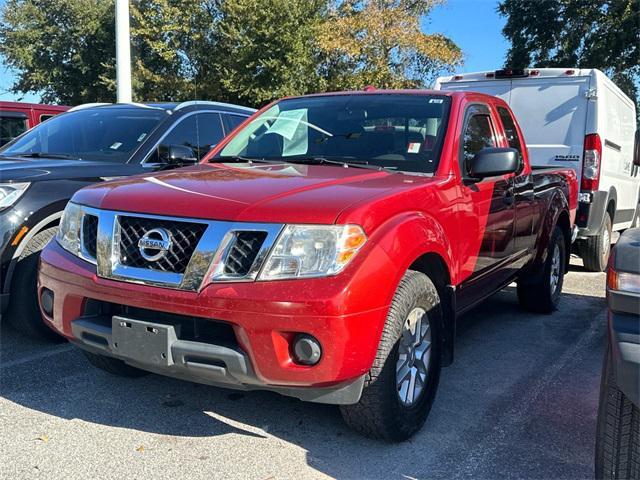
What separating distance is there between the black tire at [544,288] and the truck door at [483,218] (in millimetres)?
999

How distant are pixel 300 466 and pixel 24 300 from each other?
8.07ft

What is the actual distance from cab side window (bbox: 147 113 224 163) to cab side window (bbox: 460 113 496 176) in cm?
250

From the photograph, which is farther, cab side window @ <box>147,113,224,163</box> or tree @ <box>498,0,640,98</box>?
tree @ <box>498,0,640,98</box>

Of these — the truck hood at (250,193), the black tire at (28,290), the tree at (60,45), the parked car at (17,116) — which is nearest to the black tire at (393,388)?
the truck hood at (250,193)

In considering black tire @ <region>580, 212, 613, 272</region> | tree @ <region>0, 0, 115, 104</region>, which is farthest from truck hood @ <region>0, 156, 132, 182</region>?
tree @ <region>0, 0, 115, 104</region>

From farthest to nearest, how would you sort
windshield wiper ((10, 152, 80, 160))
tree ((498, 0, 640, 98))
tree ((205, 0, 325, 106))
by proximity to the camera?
1. tree ((205, 0, 325, 106))
2. tree ((498, 0, 640, 98))
3. windshield wiper ((10, 152, 80, 160))

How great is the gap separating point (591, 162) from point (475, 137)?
384cm

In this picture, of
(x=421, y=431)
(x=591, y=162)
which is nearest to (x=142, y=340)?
(x=421, y=431)

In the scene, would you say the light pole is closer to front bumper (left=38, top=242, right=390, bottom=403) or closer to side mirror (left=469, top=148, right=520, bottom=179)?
side mirror (left=469, top=148, right=520, bottom=179)

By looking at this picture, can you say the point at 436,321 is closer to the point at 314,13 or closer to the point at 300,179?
the point at 300,179

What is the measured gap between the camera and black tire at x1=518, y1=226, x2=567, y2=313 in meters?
5.52

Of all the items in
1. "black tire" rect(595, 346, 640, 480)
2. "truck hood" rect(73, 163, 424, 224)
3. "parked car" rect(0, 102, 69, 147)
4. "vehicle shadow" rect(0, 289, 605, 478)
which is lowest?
"vehicle shadow" rect(0, 289, 605, 478)

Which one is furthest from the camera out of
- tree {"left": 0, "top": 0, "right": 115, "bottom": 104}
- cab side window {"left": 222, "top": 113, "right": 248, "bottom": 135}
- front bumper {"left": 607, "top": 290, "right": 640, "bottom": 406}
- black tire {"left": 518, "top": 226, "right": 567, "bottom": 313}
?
tree {"left": 0, "top": 0, "right": 115, "bottom": 104}

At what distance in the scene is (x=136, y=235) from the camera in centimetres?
282
